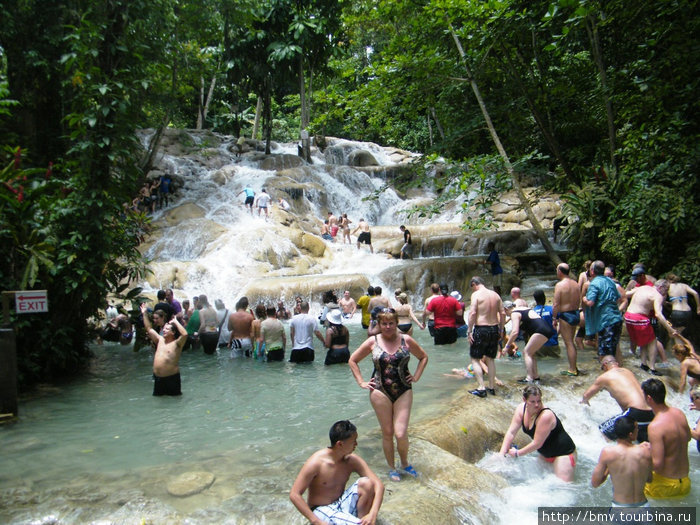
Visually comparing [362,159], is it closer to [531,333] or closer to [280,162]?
[280,162]

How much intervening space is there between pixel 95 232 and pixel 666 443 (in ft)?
25.7

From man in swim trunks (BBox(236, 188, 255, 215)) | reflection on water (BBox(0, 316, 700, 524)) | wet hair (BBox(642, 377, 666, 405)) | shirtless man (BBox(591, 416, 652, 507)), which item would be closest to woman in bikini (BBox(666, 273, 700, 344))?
reflection on water (BBox(0, 316, 700, 524))

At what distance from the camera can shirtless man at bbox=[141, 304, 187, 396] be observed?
24.2 feet

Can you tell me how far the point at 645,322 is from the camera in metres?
8.09

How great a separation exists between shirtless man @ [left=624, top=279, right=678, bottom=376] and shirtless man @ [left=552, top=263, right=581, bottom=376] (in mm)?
966

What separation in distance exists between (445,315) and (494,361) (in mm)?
2275

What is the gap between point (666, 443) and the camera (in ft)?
15.3

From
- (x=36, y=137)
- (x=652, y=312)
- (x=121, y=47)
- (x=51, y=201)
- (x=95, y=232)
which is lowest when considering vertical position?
(x=652, y=312)

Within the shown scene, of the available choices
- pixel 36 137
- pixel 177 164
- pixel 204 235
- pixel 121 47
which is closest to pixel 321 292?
pixel 204 235

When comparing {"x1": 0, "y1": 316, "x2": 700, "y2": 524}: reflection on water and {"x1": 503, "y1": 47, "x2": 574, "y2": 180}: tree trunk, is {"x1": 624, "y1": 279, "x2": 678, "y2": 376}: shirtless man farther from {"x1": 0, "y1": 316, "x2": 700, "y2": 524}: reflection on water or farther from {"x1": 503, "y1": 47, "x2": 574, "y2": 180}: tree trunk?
{"x1": 503, "y1": 47, "x2": 574, "y2": 180}: tree trunk

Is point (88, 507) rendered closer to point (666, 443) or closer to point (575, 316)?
point (666, 443)

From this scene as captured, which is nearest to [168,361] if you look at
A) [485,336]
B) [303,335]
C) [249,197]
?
[303,335]

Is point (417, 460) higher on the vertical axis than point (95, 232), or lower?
lower

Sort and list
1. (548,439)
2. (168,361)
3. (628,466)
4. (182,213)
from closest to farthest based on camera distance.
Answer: (628,466)
(548,439)
(168,361)
(182,213)
